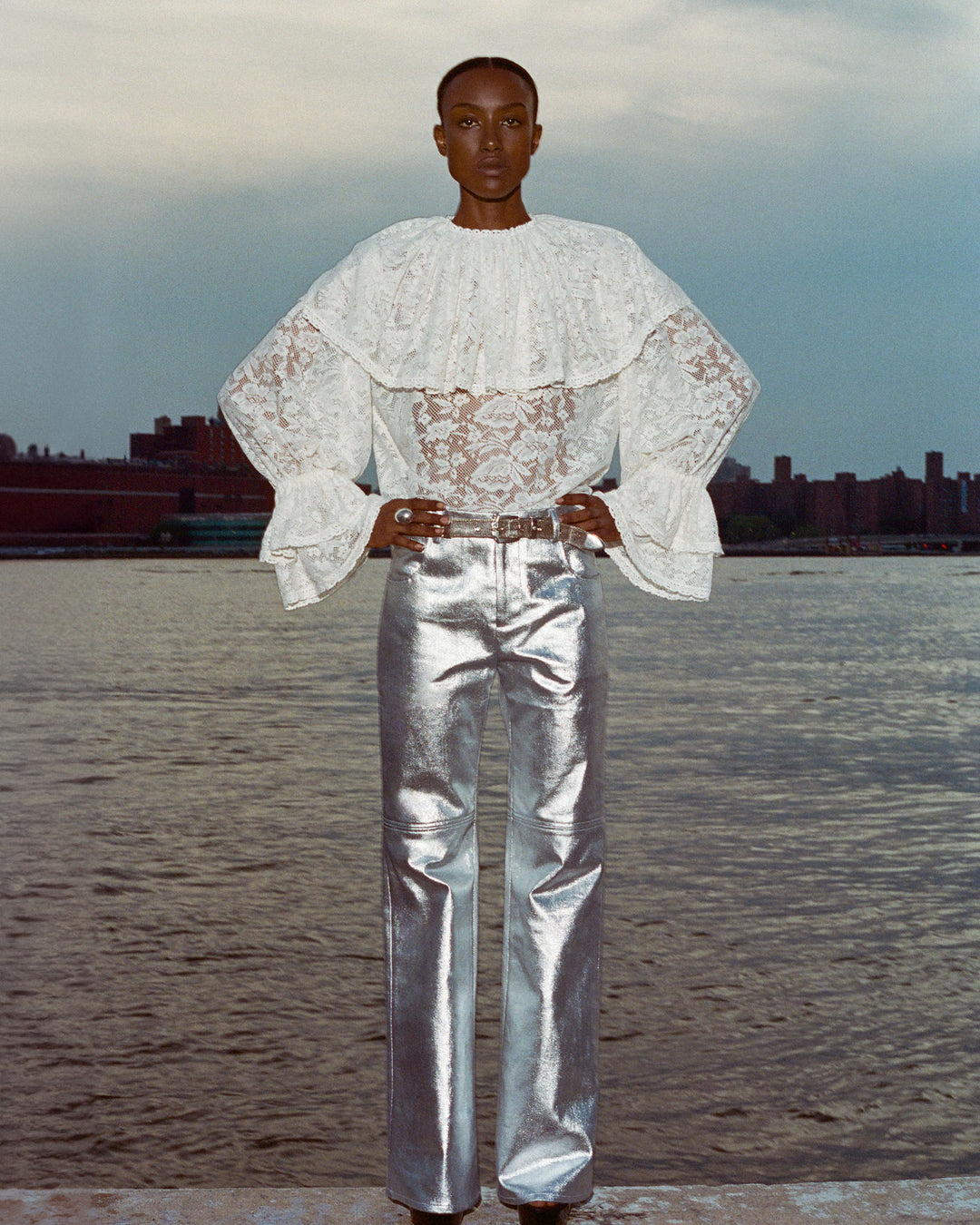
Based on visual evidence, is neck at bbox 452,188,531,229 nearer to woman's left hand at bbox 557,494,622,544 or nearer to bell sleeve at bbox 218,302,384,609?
bell sleeve at bbox 218,302,384,609

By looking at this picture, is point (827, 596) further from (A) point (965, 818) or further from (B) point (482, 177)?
(B) point (482, 177)

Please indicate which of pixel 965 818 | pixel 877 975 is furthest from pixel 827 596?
pixel 877 975

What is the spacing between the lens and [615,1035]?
15.5 feet

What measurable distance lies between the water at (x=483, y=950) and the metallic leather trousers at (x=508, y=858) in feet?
3.90

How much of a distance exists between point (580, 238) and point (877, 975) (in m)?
3.38

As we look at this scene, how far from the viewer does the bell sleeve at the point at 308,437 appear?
2.73 metres

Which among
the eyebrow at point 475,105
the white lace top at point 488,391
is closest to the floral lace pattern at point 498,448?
the white lace top at point 488,391

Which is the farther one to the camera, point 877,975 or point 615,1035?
point 877,975

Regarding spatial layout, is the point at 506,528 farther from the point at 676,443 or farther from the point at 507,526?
the point at 676,443

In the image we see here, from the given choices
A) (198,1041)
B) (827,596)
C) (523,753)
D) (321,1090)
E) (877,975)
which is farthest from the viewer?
(827,596)

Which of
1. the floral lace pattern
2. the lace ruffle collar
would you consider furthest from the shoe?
the lace ruffle collar

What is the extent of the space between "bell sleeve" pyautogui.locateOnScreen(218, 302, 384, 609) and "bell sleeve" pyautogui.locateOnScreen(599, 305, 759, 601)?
44 centimetres

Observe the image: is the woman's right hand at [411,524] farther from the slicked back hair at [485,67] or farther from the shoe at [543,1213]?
the shoe at [543,1213]

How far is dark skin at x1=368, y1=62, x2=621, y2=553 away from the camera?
8.57 feet
